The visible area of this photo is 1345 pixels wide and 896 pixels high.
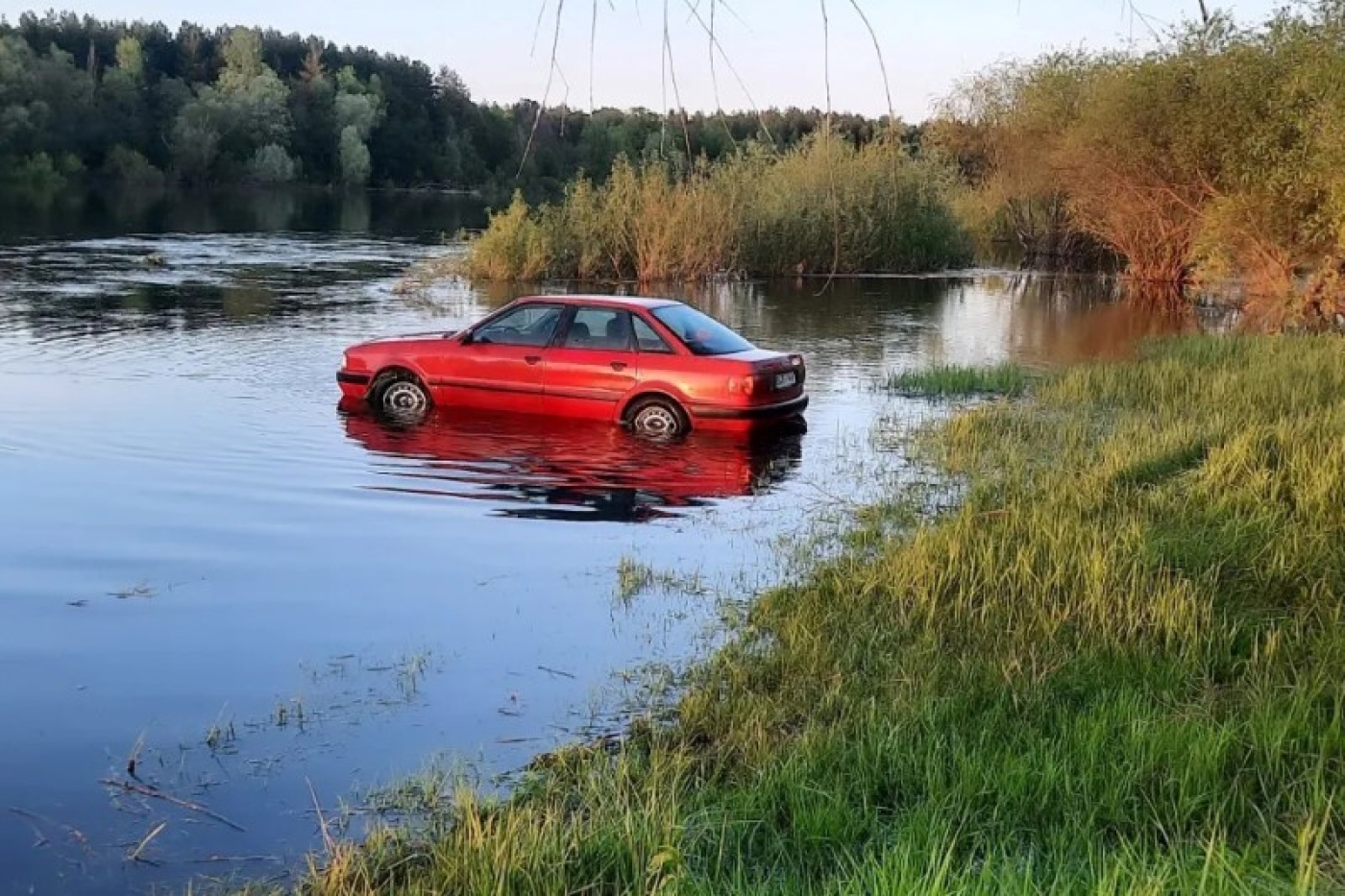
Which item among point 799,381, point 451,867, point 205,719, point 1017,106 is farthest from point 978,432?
point 1017,106

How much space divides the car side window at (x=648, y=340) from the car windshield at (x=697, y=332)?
157 mm

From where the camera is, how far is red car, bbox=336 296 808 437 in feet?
46.8

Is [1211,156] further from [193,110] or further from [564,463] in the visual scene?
[193,110]

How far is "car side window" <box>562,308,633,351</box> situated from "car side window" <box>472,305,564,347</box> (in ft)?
0.83

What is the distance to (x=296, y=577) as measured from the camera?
8906mm

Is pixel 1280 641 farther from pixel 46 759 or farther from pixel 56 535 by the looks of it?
pixel 56 535

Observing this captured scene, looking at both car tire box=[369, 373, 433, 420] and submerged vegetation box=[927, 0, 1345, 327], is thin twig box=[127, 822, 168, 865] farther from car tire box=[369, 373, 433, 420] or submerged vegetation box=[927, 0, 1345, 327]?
submerged vegetation box=[927, 0, 1345, 327]

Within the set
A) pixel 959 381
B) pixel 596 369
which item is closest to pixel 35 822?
pixel 596 369

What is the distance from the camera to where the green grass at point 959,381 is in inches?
723

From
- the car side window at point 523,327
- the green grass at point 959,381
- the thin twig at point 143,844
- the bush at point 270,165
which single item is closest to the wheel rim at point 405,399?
the car side window at point 523,327

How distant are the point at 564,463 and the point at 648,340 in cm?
207

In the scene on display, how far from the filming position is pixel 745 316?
28516 millimetres

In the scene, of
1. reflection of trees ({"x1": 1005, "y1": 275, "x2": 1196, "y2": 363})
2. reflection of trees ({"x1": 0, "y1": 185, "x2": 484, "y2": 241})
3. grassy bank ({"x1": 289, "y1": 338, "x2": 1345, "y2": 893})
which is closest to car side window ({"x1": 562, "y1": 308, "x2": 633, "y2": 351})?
grassy bank ({"x1": 289, "y1": 338, "x2": 1345, "y2": 893})

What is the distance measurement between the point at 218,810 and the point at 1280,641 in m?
4.95
